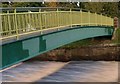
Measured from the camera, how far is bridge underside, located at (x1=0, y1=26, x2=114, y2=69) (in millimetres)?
13480

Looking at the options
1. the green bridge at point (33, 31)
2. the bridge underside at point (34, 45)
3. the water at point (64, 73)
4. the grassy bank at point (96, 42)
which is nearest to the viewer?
the bridge underside at point (34, 45)

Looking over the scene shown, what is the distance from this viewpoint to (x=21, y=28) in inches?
623

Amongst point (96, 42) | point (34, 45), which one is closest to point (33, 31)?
point (34, 45)

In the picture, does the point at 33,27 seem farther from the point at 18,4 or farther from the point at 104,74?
the point at 18,4

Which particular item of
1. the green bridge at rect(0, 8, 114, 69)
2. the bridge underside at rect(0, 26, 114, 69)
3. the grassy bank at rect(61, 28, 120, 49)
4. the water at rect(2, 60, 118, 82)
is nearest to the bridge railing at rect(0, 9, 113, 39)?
the green bridge at rect(0, 8, 114, 69)

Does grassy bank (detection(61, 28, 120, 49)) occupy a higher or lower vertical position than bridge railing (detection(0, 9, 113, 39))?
lower

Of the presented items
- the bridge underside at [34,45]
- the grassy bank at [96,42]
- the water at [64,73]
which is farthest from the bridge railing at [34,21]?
the grassy bank at [96,42]

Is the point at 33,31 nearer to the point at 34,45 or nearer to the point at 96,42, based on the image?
the point at 34,45

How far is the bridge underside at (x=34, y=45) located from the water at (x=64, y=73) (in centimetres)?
367

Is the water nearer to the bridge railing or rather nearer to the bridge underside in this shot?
the bridge underside

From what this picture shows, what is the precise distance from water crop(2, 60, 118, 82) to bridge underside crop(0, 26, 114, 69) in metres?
3.67

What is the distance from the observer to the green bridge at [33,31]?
13896 mm

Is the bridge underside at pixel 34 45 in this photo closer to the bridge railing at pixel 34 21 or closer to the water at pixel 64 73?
the bridge railing at pixel 34 21

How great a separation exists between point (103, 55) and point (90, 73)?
10582 millimetres
